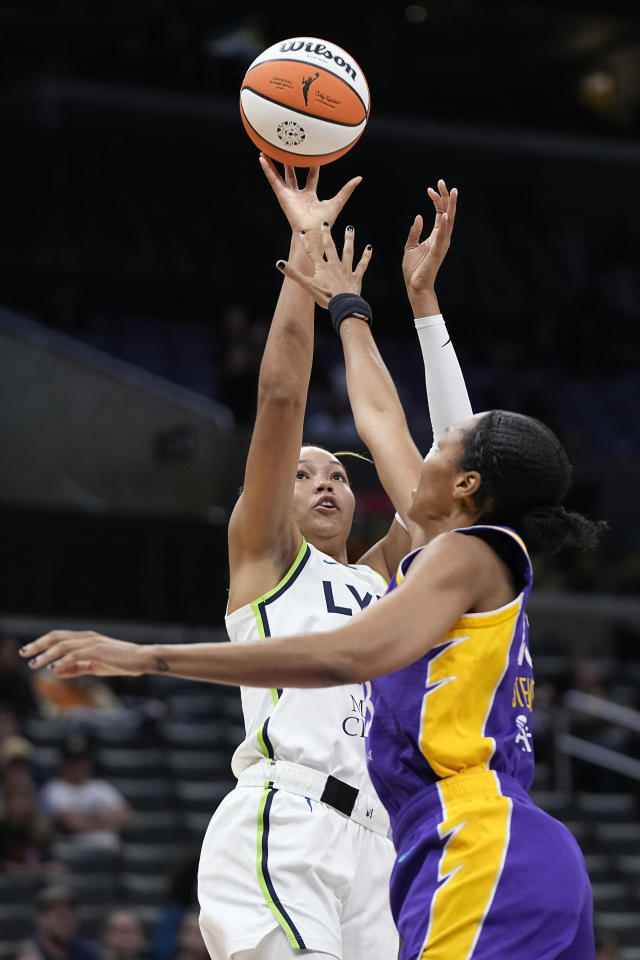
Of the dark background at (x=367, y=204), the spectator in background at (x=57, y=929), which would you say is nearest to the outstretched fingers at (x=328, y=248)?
the spectator in background at (x=57, y=929)

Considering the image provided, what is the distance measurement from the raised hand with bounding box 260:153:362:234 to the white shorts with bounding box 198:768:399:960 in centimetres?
164

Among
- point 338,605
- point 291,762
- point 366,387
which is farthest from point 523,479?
point 291,762

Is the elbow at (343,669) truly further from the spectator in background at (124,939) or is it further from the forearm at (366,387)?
the spectator in background at (124,939)

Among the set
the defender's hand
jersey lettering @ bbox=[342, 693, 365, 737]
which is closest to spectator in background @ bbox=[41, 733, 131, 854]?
jersey lettering @ bbox=[342, 693, 365, 737]

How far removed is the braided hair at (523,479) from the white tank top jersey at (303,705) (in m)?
1.01

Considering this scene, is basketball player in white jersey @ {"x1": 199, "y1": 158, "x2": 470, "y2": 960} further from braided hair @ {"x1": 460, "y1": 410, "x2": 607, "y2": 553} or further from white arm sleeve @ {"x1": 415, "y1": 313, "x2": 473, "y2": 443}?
braided hair @ {"x1": 460, "y1": 410, "x2": 607, "y2": 553}

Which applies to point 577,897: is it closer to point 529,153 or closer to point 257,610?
point 257,610

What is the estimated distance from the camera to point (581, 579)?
57.1 ft

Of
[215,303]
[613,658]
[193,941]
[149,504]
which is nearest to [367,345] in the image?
[193,941]

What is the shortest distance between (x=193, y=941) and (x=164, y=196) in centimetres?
1337

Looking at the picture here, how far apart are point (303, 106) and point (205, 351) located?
15261 millimetres

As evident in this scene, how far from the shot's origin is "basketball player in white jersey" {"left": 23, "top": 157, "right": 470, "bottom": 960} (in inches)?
171

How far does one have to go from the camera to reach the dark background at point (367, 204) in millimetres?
19781

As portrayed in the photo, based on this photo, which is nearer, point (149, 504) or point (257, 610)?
point (257, 610)
